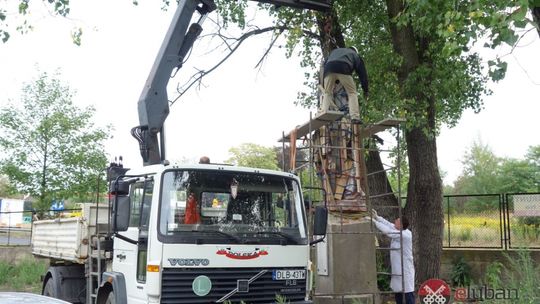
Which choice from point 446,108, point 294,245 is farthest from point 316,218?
point 446,108

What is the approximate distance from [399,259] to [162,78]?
4829mm

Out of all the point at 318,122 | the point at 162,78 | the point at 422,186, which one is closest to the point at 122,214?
the point at 162,78

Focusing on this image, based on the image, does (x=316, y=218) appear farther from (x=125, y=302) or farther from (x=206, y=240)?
(x=125, y=302)

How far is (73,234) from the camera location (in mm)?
8766

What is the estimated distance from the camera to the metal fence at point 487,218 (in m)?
13.0

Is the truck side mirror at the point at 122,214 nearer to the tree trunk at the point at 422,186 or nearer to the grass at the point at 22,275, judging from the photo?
the tree trunk at the point at 422,186

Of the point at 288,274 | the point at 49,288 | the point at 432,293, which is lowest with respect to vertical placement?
the point at 49,288

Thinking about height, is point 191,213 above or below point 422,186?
below

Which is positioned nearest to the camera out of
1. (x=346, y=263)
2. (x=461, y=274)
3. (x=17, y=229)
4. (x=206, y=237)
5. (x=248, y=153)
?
(x=206, y=237)

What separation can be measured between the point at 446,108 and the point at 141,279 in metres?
9.52

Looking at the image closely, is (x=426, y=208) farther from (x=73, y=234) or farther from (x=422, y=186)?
(x=73, y=234)

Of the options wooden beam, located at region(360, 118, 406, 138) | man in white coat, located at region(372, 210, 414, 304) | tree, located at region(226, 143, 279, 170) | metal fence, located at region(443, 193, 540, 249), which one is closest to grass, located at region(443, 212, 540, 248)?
metal fence, located at region(443, 193, 540, 249)

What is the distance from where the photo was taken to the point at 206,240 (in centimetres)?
625

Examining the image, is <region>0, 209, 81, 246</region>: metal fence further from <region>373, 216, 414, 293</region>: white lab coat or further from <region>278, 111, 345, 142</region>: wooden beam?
<region>373, 216, 414, 293</region>: white lab coat
